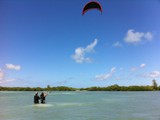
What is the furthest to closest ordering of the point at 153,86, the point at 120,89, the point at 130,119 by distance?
the point at 120,89 < the point at 153,86 < the point at 130,119

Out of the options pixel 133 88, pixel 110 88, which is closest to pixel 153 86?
pixel 133 88

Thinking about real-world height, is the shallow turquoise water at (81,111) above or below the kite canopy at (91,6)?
below

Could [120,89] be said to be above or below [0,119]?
above

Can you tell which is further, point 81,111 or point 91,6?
point 81,111

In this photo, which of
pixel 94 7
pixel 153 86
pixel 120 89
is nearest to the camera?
pixel 94 7

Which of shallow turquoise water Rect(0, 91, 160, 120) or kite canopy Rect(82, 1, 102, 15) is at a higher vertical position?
→ kite canopy Rect(82, 1, 102, 15)

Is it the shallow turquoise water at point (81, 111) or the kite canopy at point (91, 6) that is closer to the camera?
the kite canopy at point (91, 6)

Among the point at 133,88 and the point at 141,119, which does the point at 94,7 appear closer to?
the point at 141,119

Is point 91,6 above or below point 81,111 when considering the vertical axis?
above

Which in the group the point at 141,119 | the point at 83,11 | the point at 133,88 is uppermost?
the point at 133,88

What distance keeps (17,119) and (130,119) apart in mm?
6005

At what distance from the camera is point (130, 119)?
12586 millimetres

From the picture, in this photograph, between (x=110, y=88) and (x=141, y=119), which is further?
(x=110, y=88)

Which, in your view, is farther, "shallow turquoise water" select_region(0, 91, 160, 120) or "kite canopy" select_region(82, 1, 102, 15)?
"shallow turquoise water" select_region(0, 91, 160, 120)
